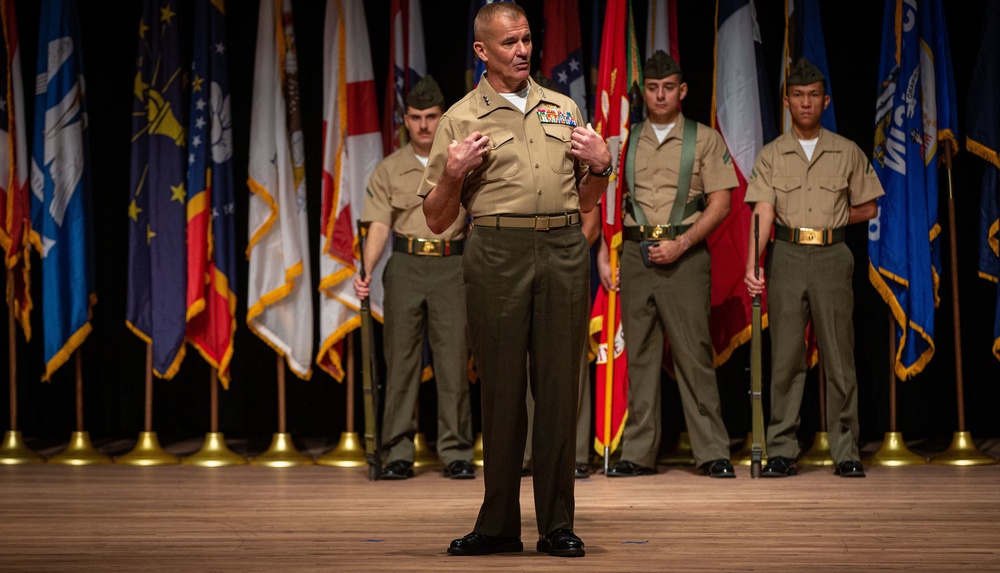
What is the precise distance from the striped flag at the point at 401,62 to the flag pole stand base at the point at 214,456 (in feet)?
5.28

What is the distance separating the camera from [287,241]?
6062 millimetres

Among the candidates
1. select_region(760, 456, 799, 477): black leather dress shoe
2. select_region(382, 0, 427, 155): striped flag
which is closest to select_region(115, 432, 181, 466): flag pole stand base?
select_region(382, 0, 427, 155): striped flag

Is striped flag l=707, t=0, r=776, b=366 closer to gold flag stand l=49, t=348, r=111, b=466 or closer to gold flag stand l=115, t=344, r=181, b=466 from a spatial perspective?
gold flag stand l=115, t=344, r=181, b=466

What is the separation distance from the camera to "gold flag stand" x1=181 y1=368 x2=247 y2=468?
19.6 feet

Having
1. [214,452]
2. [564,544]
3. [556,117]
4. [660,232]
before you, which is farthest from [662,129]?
[214,452]

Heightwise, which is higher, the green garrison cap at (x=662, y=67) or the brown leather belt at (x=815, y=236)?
the green garrison cap at (x=662, y=67)

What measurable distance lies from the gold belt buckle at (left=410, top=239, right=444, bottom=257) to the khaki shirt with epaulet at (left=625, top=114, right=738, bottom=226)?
2.80ft

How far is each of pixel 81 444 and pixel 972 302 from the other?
446 cm

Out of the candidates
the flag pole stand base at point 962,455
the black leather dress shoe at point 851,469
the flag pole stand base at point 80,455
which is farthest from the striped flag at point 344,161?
the flag pole stand base at point 962,455

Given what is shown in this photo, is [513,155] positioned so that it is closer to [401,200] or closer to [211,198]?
[401,200]

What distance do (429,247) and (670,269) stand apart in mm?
1054

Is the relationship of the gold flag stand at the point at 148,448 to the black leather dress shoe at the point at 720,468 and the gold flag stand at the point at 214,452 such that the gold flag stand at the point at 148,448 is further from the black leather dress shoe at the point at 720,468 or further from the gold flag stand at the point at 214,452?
the black leather dress shoe at the point at 720,468

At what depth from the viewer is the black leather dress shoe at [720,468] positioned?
5.30m

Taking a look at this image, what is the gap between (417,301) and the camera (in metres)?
5.56
